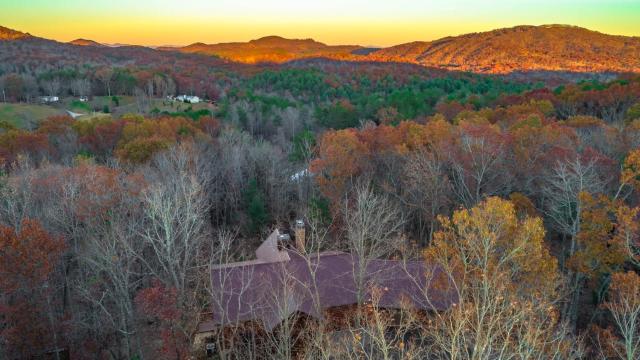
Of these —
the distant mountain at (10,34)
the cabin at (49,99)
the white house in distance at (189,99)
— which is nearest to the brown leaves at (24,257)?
the white house in distance at (189,99)

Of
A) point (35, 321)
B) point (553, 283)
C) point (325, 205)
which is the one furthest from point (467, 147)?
point (35, 321)

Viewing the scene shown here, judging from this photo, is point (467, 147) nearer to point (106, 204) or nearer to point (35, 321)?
point (106, 204)

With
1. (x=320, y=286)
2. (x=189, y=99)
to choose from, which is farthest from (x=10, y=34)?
(x=320, y=286)

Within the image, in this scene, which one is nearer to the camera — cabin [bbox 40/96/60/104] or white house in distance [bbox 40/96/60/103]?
cabin [bbox 40/96/60/104]

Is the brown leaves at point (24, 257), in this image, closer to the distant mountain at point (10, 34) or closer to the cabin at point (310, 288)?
the cabin at point (310, 288)

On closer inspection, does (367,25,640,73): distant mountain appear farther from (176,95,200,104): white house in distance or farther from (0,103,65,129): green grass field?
(0,103,65,129): green grass field

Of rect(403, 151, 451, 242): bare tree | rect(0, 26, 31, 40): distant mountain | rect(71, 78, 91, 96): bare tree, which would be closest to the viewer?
rect(403, 151, 451, 242): bare tree

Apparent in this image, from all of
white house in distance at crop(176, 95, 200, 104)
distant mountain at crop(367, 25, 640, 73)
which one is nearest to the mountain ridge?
distant mountain at crop(367, 25, 640, 73)

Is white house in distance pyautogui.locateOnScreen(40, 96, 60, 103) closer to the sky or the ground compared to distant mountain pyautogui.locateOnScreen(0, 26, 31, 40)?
closer to the ground
